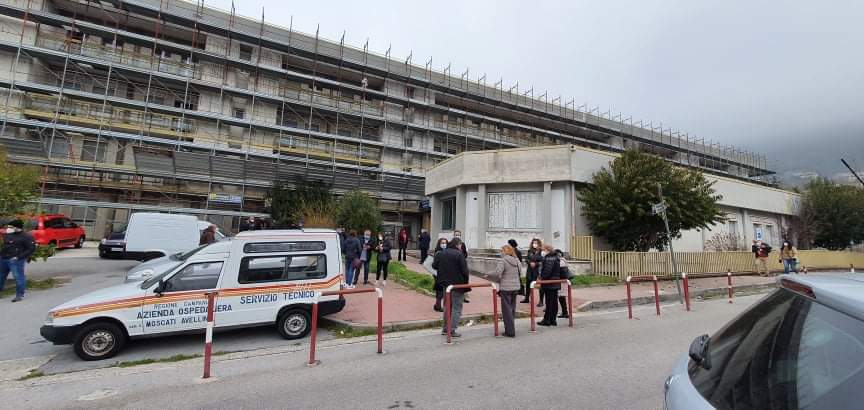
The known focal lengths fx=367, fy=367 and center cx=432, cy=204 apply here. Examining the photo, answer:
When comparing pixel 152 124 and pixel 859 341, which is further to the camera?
pixel 152 124

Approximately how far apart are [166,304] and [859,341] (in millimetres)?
7703

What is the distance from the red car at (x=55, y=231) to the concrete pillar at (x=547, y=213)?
2093cm

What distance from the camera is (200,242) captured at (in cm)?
1514

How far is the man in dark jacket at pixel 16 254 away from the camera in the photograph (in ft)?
29.1

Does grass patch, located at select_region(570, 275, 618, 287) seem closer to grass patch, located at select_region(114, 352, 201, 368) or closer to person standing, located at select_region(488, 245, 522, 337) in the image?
person standing, located at select_region(488, 245, 522, 337)

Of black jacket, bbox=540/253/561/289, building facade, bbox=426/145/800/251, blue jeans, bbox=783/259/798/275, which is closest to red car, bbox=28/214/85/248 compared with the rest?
building facade, bbox=426/145/800/251

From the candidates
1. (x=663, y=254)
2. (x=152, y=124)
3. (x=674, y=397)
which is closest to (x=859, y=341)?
(x=674, y=397)

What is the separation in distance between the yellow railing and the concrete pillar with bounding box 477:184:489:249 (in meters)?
3.66

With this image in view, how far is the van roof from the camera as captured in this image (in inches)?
53.7

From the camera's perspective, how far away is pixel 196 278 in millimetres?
6438

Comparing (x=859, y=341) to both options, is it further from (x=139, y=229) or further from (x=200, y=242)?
(x=139, y=229)

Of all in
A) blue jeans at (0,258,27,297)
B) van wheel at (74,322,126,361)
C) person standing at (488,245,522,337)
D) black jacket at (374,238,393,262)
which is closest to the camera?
van wheel at (74,322,126,361)

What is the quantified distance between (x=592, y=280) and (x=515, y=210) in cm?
451

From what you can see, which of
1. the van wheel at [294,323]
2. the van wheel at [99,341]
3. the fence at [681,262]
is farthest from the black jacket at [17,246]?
the fence at [681,262]
